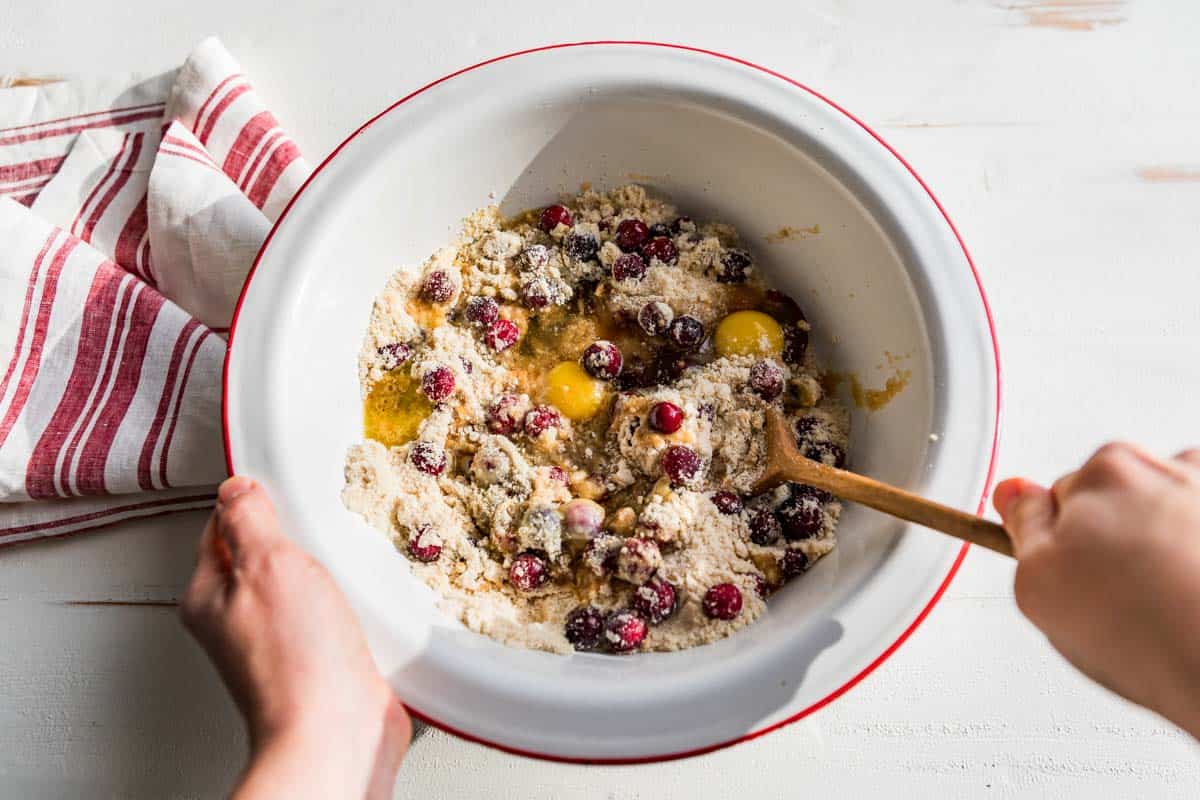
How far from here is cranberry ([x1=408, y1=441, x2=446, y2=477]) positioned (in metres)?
1.25

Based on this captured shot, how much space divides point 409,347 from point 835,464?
656mm

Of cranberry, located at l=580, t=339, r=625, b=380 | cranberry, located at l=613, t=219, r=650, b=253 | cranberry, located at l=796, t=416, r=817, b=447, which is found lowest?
cranberry, located at l=796, t=416, r=817, b=447

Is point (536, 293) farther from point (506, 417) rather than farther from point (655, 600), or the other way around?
point (655, 600)

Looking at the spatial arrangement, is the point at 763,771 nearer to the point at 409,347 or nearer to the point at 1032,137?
the point at 409,347

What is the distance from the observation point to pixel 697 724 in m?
1.01

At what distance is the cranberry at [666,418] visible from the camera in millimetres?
1208

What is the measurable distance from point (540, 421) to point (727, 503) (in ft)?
0.95

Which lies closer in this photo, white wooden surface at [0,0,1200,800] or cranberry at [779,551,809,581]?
cranberry at [779,551,809,581]

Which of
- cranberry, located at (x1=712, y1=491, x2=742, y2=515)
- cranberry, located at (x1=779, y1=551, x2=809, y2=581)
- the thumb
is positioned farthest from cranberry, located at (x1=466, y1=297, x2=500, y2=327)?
the thumb

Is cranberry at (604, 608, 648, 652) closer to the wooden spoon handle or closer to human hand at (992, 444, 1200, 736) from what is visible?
the wooden spoon handle

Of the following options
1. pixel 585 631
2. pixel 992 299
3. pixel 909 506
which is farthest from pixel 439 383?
pixel 992 299

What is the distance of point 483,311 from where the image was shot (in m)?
1.33

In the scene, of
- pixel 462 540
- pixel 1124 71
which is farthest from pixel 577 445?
pixel 1124 71

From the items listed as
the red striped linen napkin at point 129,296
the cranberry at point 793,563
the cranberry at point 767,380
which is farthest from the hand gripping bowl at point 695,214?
the red striped linen napkin at point 129,296
